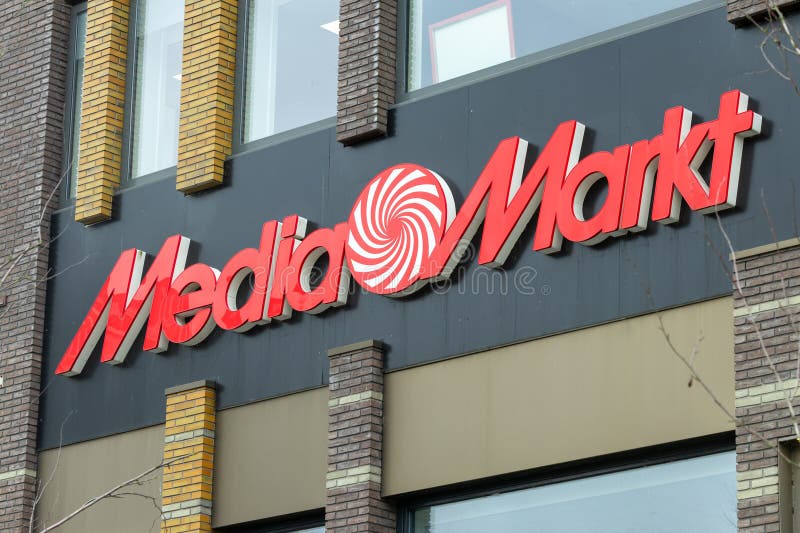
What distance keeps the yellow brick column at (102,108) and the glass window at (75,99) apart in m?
0.38

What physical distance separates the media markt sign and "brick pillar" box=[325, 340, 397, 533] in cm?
86

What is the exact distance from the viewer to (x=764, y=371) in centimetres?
1512

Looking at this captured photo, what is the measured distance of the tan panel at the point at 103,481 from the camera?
797 inches

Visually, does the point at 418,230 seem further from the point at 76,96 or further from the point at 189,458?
the point at 76,96

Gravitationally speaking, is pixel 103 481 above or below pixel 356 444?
above

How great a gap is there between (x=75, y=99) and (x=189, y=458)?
6.39 m

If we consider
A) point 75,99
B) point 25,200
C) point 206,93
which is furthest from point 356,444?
point 75,99

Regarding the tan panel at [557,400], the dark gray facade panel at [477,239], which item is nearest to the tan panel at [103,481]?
the dark gray facade panel at [477,239]

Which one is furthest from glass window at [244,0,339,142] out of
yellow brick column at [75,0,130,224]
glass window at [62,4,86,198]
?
glass window at [62,4,86,198]

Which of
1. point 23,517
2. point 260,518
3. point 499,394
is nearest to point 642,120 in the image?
point 499,394

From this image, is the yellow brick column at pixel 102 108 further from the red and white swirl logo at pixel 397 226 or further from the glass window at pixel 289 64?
the red and white swirl logo at pixel 397 226

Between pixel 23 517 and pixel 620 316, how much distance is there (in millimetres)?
9017

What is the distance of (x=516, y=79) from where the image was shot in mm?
18359

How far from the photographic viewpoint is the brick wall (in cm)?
1606
